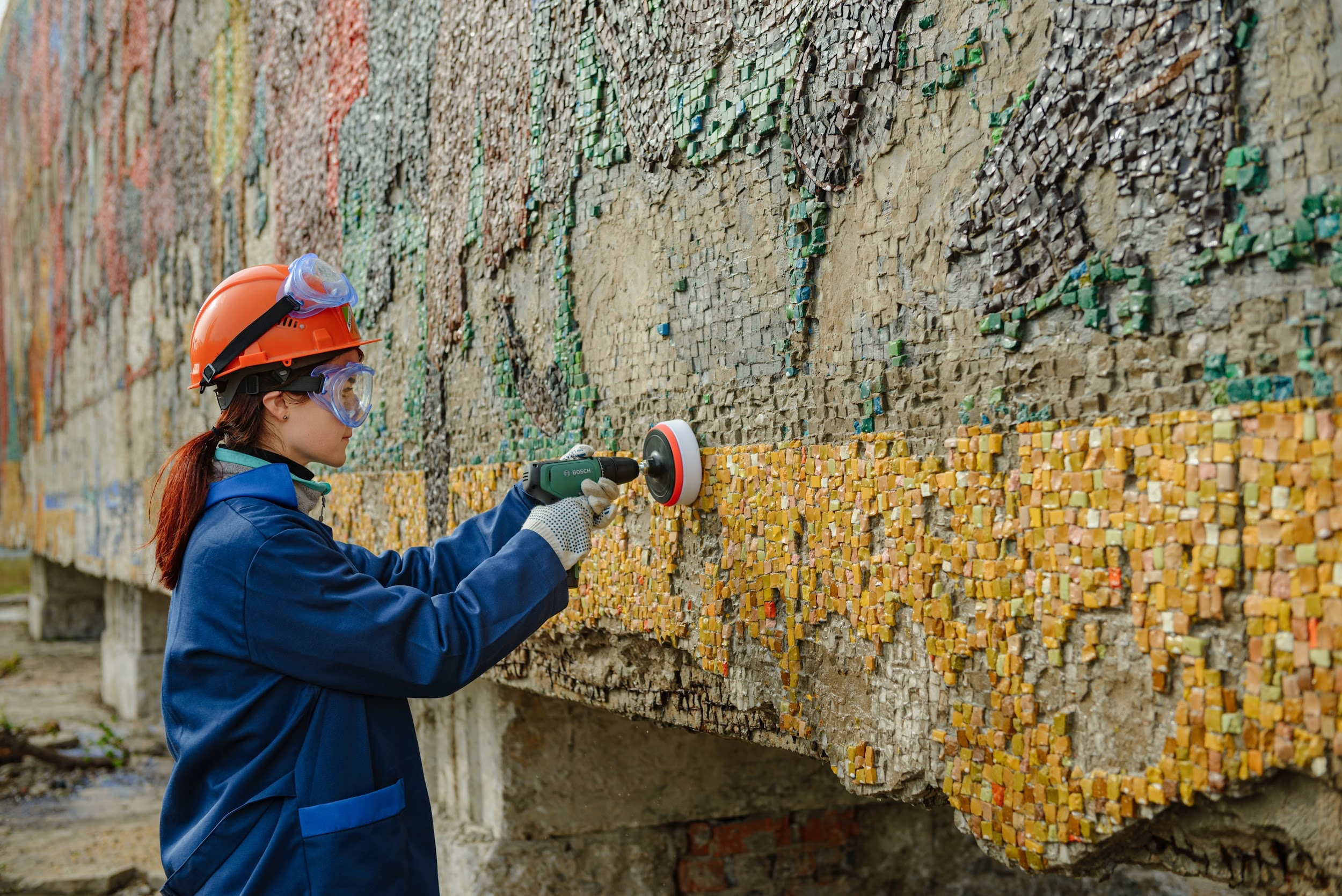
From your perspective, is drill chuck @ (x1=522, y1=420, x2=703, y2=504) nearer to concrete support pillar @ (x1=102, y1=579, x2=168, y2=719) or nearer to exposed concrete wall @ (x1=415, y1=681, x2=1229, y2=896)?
exposed concrete wall @ (x1=415, y1=681, x2=1229, y2=896)

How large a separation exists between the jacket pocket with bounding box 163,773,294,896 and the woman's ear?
61 cm

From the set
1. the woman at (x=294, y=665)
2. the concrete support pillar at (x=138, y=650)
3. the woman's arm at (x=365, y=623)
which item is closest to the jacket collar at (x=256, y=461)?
the woman at (x=294, y=665)

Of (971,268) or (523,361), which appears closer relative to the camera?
(971,268)

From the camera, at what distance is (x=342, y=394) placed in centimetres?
204

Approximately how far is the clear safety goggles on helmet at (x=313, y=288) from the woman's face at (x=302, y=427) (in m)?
0.10

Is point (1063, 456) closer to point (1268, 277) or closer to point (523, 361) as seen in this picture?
point (1268, 277)

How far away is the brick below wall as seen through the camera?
3.12 m

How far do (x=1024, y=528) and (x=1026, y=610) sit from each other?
0.10 m

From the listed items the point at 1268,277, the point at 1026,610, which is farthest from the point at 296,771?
the point at 1268,277

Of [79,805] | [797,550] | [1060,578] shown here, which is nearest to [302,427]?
[797,550]

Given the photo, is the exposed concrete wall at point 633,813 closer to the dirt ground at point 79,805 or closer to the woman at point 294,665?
the woman at point 294,665

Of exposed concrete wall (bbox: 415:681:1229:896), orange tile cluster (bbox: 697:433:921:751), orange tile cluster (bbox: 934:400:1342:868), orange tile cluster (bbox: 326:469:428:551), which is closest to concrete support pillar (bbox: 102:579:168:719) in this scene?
orange tile cluster (bbox: 326:469:428:551)

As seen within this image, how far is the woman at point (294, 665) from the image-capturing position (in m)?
1.68

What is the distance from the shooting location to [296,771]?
171 centimetres
